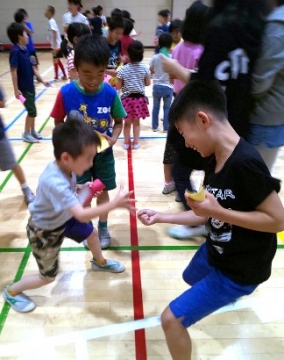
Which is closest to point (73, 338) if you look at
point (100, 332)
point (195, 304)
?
point (100, 332)

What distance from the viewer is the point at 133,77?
3.96 meters

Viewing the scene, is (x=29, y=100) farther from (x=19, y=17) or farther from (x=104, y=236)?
(x=19, y=17)

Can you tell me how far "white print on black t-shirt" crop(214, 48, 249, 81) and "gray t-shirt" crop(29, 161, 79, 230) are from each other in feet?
2.93

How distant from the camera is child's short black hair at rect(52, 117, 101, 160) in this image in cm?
152

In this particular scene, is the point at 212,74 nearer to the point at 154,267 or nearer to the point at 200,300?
the point at 200,300

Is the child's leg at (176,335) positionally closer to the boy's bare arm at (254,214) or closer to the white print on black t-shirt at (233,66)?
the boy's bare arm at (254,214)

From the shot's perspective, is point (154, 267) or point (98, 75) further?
point (154, 267)

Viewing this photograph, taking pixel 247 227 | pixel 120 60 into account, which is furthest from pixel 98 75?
pixel 120 60

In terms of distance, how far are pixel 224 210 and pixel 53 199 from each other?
0.79 metres

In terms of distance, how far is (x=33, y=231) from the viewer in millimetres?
1746

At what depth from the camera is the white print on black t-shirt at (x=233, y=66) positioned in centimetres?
161

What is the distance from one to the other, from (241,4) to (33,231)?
58.1 inches

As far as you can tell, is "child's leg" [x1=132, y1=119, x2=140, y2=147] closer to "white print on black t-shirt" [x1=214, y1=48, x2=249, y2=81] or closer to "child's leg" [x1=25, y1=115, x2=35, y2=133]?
"child's leg" [x1=25, y1=115, x2=35, y2=133]

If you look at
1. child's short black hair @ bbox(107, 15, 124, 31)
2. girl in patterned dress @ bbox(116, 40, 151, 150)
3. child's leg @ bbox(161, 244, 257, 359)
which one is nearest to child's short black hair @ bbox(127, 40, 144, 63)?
girl in patterned dress @ bbox(116, 40, 151, 150)
